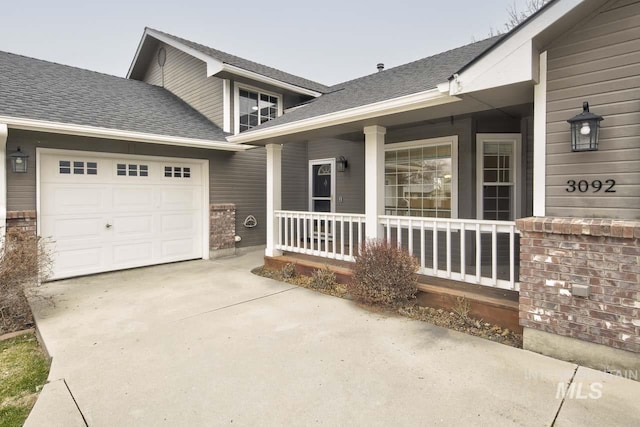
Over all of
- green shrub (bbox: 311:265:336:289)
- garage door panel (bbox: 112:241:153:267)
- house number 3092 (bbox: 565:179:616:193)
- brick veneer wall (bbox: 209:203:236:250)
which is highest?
house number 3092 (bbox: 565:179:616:193)

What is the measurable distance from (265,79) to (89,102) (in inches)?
155

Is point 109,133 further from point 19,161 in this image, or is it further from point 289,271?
point 289,271

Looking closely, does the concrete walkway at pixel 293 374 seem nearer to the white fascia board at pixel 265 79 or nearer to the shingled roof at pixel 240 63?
the white fascia board at pixel 265 79

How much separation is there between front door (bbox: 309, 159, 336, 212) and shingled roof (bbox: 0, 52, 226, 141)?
2.59 meters

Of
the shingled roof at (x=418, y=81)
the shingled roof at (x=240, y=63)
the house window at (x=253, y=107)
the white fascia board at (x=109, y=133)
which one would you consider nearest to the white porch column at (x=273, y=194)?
the shingled roof at (x=418, y=81)

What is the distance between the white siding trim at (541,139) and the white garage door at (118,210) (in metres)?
6.81

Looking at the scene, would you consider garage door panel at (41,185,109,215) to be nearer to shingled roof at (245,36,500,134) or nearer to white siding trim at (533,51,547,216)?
shingled roof at (245,36,500,134)

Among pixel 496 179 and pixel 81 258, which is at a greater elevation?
pixel 496 179

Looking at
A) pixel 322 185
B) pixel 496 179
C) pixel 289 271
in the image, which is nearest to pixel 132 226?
pixel 289 271

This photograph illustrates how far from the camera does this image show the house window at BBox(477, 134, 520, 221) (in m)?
6.15

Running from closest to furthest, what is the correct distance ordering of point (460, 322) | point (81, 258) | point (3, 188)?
point (460, 322), point (3, 188), point (81, 258)

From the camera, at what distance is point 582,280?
302cm

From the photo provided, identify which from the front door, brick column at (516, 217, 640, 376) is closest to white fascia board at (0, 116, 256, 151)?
the front door

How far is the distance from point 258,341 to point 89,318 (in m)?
2.43
